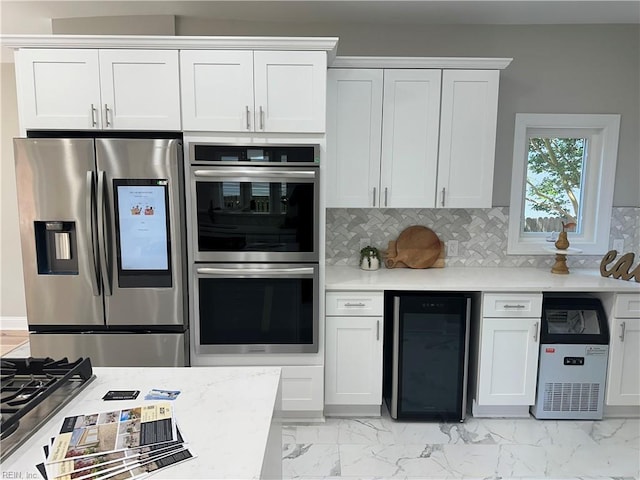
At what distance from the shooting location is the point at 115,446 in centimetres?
104

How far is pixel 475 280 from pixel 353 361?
0.97 meters

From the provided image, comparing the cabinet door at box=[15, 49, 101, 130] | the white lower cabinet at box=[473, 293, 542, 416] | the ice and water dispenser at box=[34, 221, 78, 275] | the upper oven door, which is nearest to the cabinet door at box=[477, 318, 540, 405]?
the white lower cabinet at box=[473, 293, 542, 416]

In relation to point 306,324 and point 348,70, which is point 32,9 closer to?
point 348,70

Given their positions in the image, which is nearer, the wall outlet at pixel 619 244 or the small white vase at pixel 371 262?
the small white vase at pixel 371 262

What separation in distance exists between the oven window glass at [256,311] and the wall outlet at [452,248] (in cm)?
132

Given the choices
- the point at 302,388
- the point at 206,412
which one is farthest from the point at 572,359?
the point at 206,412

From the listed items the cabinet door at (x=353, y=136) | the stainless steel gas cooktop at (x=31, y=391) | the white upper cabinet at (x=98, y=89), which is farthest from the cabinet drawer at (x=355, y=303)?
the stainless steel gas cooktop at (x=31, y=391)

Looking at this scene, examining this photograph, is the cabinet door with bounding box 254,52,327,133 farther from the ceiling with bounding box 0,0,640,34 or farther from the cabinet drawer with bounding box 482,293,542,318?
the cabinet drawer with bounding box 482,293,542,318

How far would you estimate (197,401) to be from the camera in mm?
1285

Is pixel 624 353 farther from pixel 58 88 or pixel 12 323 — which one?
pixel 12 323

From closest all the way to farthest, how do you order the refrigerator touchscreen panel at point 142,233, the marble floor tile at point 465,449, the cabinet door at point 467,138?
the marble floor tile at point 465,449 < the refrigerator touchscreen panel at point 142,233 < the cabinet door at point 467,138

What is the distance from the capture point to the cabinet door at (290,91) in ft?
8.03

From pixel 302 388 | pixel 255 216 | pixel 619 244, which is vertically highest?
pixel 255 216

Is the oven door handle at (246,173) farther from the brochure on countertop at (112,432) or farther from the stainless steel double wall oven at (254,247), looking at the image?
the brochure on countertop at (112,432)
